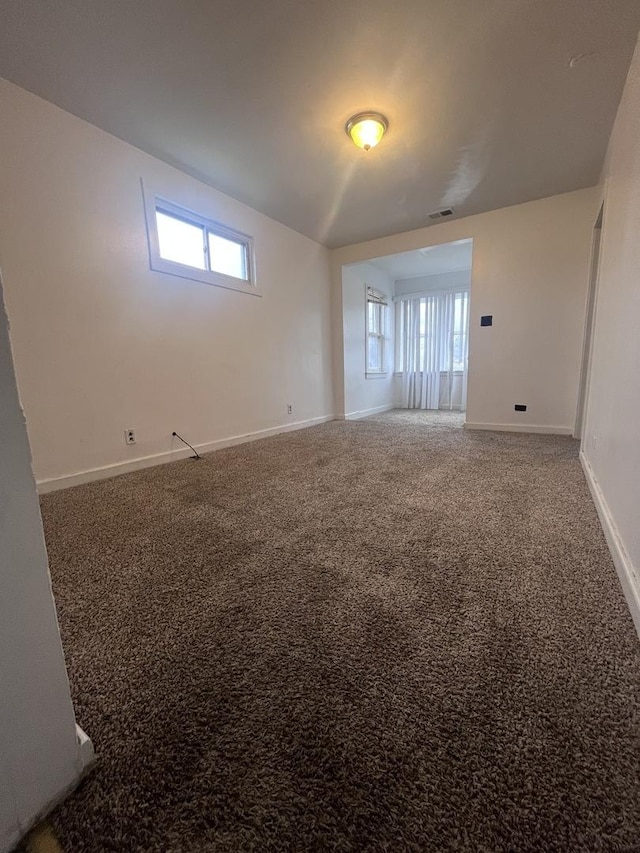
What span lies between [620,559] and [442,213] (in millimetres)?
3767

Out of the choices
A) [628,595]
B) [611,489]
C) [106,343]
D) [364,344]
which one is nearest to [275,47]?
[106,343]

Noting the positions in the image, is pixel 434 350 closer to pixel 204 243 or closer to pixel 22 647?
pixel 204 243

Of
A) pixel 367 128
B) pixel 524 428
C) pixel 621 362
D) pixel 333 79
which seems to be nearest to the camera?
pixel 621 362

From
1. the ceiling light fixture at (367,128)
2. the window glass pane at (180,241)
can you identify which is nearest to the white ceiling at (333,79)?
the ceiling light fixture at (367,128)

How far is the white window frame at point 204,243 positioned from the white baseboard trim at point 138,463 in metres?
1.47

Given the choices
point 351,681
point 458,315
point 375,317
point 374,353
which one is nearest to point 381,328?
point 375,317

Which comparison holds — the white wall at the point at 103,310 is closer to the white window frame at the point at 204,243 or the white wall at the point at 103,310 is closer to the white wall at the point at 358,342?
the white window frame at the point at 204,243

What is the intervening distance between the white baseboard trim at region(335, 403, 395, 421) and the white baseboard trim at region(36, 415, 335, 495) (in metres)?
1.21

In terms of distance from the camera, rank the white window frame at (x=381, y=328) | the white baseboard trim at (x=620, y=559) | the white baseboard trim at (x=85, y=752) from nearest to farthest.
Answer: the white baseboard trim at (x=85, y=752)
the white baseboard trim at (x=620, y=559)
the white window frame at (x=381, y=328)

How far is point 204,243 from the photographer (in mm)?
3035

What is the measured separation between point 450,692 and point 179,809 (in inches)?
21.6

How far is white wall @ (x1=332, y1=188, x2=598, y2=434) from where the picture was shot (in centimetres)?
331

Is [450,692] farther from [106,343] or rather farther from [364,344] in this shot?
[364,344]

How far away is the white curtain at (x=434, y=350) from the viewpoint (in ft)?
18.9
